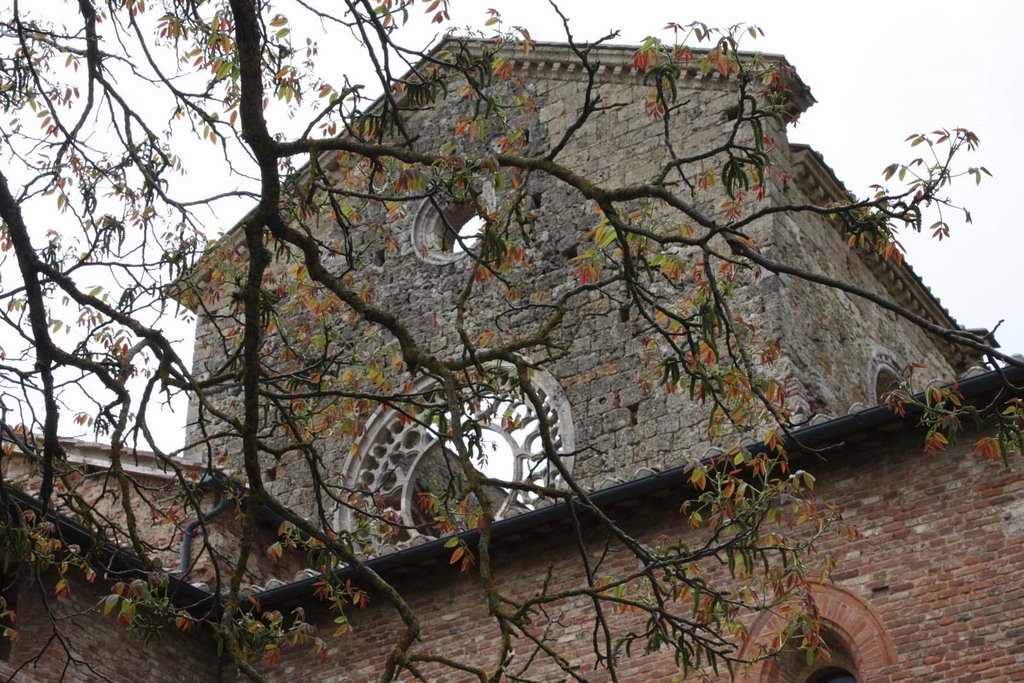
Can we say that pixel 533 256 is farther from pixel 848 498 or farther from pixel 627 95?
pixel 848 498

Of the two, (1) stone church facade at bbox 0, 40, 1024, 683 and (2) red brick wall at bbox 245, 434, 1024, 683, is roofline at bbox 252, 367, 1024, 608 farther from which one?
(2) red brick wall at bbox 245, 434, 1024, 683

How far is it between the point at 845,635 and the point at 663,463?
3.51 metres

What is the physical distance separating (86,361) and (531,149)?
9.33 metres

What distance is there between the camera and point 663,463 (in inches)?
506

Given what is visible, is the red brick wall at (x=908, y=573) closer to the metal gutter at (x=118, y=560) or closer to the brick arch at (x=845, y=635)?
the brick arch at (x=845, y=635)

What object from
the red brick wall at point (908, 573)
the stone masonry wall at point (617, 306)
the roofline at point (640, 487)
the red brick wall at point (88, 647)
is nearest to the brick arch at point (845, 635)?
the red brick wall at point (908, 573)

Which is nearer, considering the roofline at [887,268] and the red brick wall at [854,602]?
the red brick wall at [854,602]

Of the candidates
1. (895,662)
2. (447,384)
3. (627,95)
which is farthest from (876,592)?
(627,95)

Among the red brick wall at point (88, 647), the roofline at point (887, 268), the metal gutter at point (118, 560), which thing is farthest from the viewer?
the roofline at point (887, 268)

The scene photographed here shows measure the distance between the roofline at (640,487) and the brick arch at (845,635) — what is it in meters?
1.03

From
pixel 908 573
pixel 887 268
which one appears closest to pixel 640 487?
pixel 908 573

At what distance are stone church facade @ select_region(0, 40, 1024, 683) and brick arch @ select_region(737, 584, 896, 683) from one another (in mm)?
14

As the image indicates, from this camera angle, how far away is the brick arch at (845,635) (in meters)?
9.34

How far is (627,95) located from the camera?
15445mm
